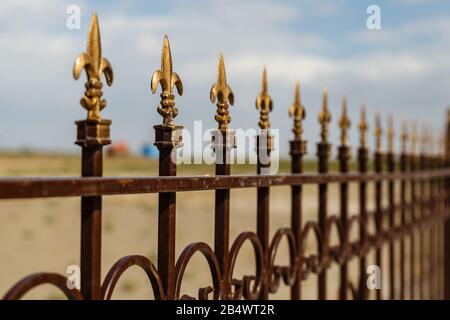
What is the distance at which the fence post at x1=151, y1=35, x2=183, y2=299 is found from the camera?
6.80 feet

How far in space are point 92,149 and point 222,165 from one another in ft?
2.29

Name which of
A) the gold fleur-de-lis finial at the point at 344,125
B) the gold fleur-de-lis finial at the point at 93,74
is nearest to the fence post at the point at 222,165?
the gold fleur-de-lis finial at the point at 93,74

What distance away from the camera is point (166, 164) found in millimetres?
2078

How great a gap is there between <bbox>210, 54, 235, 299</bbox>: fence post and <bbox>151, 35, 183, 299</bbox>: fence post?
35 cm

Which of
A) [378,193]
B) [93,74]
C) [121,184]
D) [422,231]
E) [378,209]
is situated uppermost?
[93,74]

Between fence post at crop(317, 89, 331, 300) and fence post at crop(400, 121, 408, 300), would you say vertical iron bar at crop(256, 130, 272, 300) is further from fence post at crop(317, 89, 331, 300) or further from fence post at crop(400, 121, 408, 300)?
fence post at crop(400, 121, 408, 300)

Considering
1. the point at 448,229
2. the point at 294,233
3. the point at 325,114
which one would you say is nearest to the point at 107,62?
the point at 294,233

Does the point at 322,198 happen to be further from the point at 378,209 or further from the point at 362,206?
the point at 378,209

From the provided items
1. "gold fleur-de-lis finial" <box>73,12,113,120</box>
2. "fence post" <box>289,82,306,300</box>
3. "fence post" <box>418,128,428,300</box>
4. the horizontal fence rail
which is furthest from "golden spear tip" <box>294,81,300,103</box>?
"fence post" <box>418,128,428,300</box>

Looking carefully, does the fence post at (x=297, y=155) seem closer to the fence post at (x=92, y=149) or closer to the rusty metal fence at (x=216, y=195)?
the rusty metal fence at (x=216, y=195)

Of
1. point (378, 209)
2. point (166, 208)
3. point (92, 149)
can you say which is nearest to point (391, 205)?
point (378, 209)

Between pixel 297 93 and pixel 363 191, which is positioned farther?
pixel 363 191

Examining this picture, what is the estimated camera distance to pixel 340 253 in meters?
3.73

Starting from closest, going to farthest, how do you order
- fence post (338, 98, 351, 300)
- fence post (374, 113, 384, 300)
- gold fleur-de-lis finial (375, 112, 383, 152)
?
fence post (338, 98, 351, 300) → fence post (374, 113, 384, 300) → gold fleur-de-lis finial (375, 112, 383, 152)
